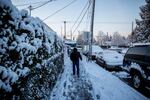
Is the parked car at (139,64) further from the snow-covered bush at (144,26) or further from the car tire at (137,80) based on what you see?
the snow-covered bush at (144,26)

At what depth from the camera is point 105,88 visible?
23.6ft

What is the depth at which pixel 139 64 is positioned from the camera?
23.6 ft

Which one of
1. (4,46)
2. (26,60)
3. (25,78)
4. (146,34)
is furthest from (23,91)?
(146,34)

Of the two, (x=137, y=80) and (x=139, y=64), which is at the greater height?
(x=139, y=64)

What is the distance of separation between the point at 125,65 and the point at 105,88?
2.40 metres

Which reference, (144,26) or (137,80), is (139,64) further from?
(144,26)

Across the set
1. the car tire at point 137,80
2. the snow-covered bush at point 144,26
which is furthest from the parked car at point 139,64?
the snow-covered bush at point 144,26

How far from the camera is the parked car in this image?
21.7ft

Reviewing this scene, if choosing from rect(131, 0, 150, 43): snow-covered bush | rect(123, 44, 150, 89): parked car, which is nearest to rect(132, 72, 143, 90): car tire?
rect(123, 44, 150, 89): parked car

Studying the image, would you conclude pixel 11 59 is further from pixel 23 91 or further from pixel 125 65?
pixel 125 65

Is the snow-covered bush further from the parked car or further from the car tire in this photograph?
the car tire

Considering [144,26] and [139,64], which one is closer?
[139,64]

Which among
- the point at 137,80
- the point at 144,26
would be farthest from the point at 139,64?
the point at 144,26

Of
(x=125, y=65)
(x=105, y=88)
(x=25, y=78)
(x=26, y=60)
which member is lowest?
(x=105, y=88)
